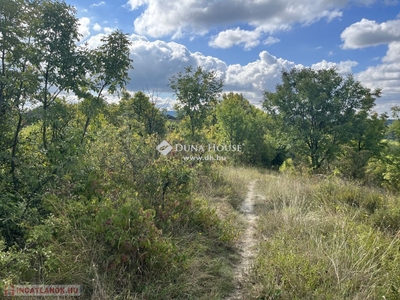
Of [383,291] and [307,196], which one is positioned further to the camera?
[307,196]

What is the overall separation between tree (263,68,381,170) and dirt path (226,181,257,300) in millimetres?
9997

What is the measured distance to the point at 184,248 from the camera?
3818 mm

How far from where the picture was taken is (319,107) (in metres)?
15.7

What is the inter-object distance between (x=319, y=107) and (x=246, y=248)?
13.4 metres

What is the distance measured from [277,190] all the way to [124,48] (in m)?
5.23

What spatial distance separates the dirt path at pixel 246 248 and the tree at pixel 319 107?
32.8 ft

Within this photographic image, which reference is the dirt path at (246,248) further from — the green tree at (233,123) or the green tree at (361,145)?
the green tree at (233,123)

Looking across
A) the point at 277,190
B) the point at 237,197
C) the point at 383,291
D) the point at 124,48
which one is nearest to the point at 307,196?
the point at 277,190

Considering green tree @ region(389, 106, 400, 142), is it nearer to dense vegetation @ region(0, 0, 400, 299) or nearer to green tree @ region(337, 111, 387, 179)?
green tree @ region(337, 111, 387, 179)

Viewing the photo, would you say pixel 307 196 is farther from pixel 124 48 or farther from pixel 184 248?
pixel 124 48

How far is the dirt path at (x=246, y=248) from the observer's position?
336 cm

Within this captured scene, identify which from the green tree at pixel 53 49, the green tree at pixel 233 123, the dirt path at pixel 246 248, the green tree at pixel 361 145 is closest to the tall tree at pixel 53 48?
the green tree at pixel 53 49

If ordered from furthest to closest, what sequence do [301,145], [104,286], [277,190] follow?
[301,145] → [277,190] → [104,286]

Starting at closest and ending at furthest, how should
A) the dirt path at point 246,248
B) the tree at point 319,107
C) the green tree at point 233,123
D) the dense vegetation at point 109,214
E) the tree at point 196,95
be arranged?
the dense vegetation at point 109,214, the dirt path at point 246,248, the tree at point 196,95, the tree at point 319,107, the green tree at point 233,123
